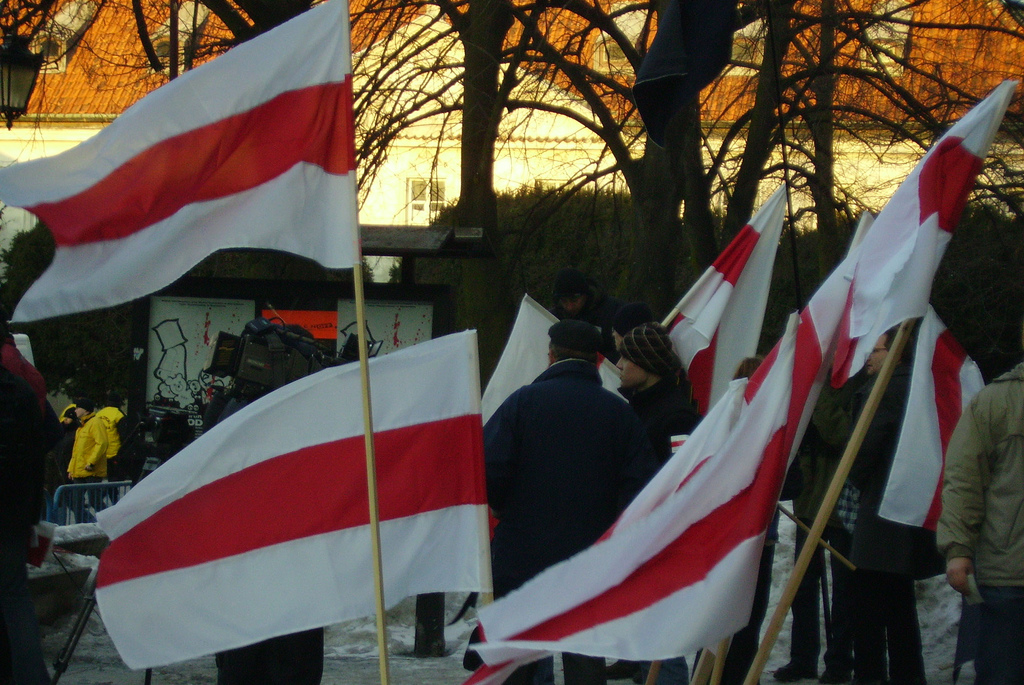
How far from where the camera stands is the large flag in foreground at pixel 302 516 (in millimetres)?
3707

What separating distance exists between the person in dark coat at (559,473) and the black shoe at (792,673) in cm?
248

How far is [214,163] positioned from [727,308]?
3500 mm

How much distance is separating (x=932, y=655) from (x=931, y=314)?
317 centimetres

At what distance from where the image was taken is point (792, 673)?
6.73 m

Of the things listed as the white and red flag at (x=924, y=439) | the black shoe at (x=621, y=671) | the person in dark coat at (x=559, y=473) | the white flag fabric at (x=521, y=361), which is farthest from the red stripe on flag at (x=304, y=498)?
the black shoe at (x=621, y=671)

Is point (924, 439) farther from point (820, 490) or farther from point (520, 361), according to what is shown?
point (520, 361)

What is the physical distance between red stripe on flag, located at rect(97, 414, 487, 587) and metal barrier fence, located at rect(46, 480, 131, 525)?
20.3 feet

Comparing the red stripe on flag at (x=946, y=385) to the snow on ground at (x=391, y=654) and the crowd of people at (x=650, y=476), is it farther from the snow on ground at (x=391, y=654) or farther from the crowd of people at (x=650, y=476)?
the snow on ground at (x=391, y=654)

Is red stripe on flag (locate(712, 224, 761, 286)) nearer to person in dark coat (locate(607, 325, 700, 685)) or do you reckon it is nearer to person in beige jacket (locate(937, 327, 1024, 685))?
person in dark coat (locate(607, 325, 700, 685))

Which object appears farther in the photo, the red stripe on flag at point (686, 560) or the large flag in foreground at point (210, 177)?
the large flag in foreground at point (210, 177)

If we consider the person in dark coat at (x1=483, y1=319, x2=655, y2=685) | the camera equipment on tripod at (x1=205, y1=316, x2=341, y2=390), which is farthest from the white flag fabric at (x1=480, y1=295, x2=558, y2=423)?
the person in dark coat at (x1=483, y1=319, x2=655, y2=685)

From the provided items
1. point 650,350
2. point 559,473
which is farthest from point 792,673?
point 559,473

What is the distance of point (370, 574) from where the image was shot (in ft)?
12.7

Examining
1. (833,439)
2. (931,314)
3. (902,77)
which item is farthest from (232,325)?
(902,77)
